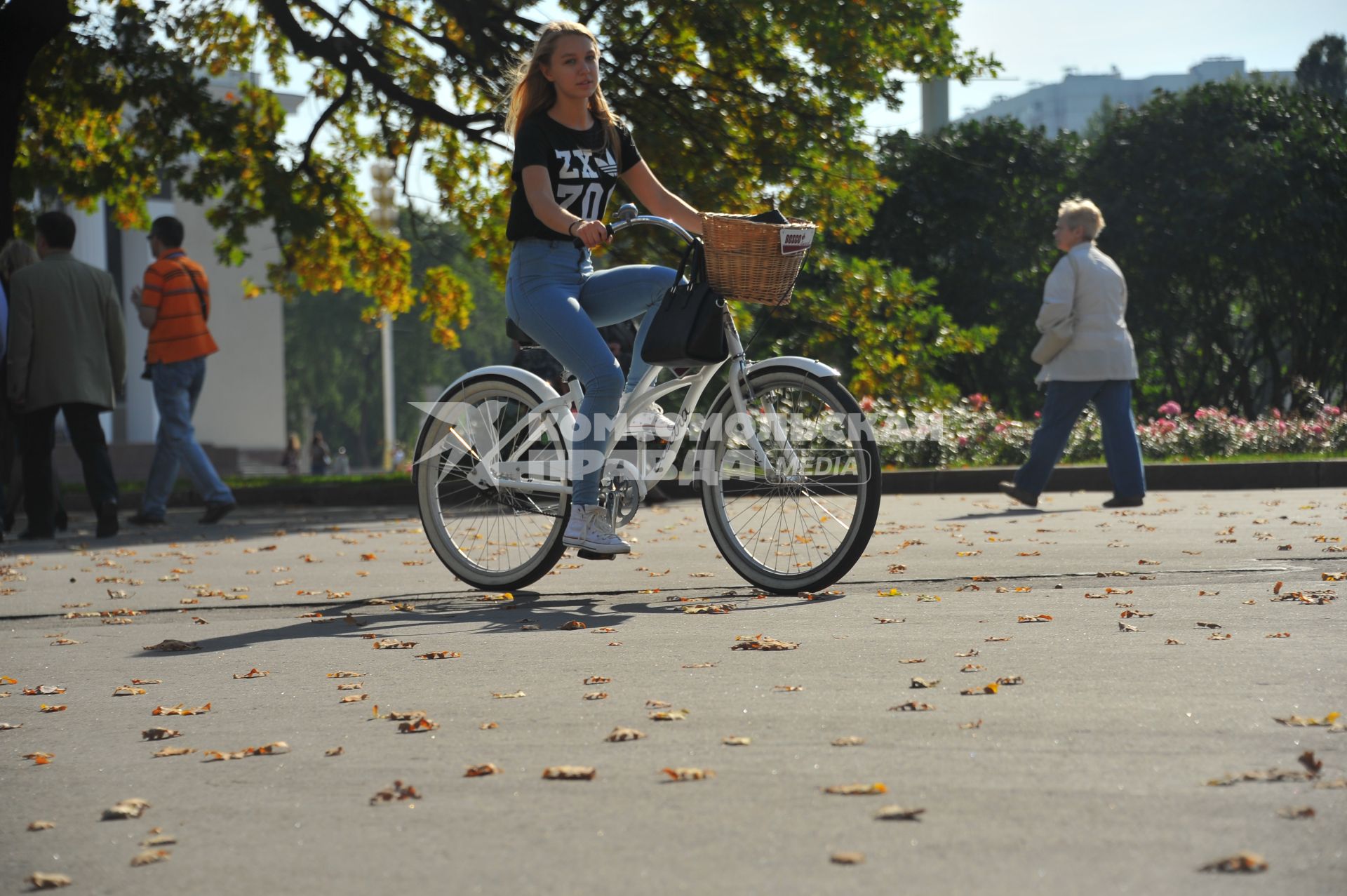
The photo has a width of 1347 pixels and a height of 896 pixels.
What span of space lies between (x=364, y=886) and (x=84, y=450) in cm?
894

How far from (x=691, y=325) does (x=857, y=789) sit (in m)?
3.06

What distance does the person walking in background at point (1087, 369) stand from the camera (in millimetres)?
10625

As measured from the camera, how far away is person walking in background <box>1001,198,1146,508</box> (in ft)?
34.9

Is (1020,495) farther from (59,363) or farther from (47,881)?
(47,881)

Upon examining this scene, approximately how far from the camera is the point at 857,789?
313cm

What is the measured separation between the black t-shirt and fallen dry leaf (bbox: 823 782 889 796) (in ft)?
11.4

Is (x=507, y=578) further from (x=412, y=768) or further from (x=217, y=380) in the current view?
(x=217, y=380)

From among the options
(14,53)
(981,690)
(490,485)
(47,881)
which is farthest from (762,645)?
(14,53)

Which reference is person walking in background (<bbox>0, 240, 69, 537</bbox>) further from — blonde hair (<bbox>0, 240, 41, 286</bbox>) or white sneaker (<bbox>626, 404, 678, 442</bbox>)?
white sneaker (<bbox>626, 404, 678, 442</bbox>)

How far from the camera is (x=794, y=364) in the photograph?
20.2 ft

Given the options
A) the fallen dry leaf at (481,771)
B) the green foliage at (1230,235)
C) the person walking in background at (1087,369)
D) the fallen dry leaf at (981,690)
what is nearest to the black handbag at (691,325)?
the fallen dry leaf at (981,690)

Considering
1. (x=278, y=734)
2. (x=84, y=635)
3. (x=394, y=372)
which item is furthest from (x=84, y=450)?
(x=394, y=372)

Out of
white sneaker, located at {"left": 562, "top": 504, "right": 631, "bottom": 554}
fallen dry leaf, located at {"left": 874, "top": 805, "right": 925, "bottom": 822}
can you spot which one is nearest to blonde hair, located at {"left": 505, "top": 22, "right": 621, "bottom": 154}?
white sneaker, located at {"left": 562, "top": 504, "right": 631, "bottom": 554}

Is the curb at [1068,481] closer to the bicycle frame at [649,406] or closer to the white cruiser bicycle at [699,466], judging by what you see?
the white cruiser bicycle at [699,466]
